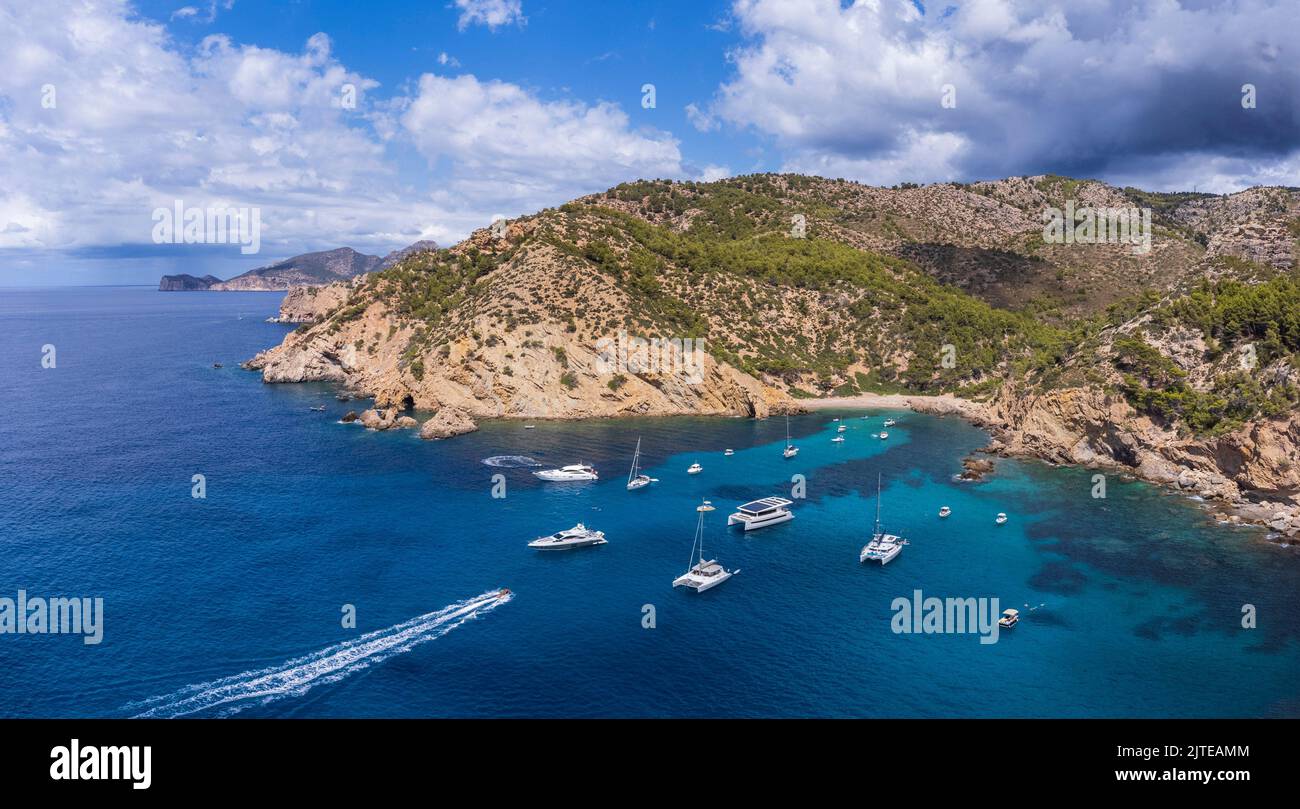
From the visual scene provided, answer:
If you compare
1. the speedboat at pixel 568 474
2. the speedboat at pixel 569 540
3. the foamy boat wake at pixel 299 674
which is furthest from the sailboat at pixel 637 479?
the foamy boat wake at pixel 299 674

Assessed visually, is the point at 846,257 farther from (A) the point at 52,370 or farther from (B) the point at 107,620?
(A) the point at 52,370

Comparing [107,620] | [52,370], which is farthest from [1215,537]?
[52,370]

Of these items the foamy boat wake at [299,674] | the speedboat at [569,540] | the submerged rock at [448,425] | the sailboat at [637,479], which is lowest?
the foamy boat wake at [299,674]

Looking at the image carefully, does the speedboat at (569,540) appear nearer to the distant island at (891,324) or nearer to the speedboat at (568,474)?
the speedboat at (568,474)

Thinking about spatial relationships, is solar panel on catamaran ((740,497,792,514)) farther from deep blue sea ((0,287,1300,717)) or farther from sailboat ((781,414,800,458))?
sailboat ((781,414,800,458))

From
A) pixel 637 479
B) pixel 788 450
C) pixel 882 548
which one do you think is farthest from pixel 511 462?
pixel 882 548

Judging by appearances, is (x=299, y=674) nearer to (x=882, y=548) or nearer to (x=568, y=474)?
(x=568, y=474)
